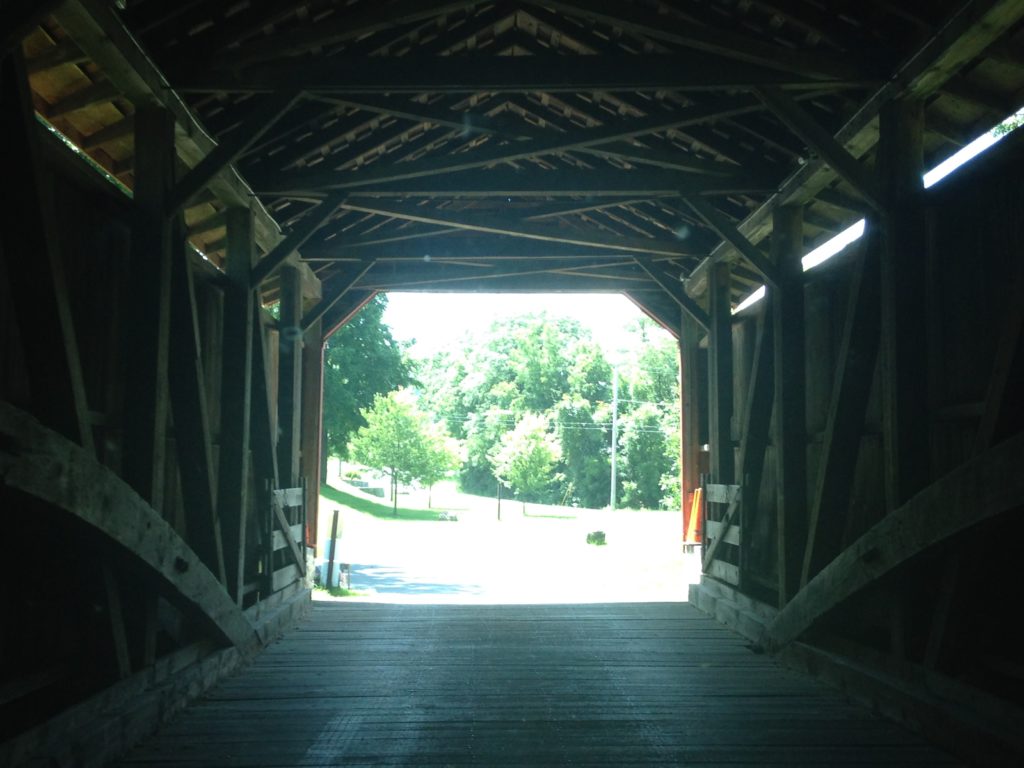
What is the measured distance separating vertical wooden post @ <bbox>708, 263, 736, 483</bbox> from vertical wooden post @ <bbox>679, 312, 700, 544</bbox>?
2.43m

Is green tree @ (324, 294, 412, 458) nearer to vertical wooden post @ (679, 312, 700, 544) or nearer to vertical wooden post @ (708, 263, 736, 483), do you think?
vertical wooden post @ (679, 312, 700, 544)

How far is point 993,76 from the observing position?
207 inches

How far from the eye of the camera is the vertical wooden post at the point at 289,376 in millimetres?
9945

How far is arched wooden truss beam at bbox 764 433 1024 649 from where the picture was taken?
12.5 feet

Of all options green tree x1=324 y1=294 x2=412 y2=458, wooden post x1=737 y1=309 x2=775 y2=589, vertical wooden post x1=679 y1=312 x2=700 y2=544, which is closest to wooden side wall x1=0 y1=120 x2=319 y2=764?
wooden post x1=737 y1=309 x2=775 y2=589

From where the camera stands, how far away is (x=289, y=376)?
10109 mm

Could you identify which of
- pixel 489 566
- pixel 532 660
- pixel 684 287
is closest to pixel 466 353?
pixel 489 566

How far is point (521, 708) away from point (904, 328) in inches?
111

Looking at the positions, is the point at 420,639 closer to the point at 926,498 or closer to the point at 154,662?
the point at 154,662

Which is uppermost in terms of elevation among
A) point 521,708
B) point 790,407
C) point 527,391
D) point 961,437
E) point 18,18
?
point 527,391

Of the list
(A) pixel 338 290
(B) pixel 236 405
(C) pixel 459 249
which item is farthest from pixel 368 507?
(B) pixel 236 405

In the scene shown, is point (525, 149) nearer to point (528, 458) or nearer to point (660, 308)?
point (660, 308)

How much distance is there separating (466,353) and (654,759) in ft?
243

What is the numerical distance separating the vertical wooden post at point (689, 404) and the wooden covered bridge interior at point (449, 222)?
3.08 meters
